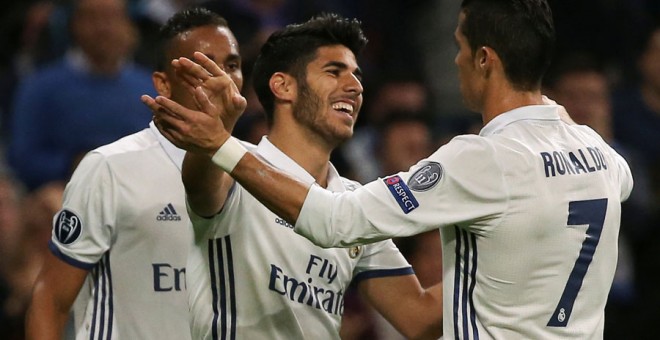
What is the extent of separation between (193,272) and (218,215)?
0.29 m

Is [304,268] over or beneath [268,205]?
beneath

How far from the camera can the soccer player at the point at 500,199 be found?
4.22 meters

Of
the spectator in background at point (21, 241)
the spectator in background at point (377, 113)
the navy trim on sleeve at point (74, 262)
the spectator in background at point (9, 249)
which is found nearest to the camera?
the navy trim on sleeve at point (74, 262)

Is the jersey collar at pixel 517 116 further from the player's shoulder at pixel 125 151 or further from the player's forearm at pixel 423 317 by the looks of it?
the player's shoulder at pixel 125 151

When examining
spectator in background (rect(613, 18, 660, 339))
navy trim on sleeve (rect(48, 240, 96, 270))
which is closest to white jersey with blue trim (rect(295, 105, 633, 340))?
navy trim on sleeve (rect(48, 240, 96, 270))

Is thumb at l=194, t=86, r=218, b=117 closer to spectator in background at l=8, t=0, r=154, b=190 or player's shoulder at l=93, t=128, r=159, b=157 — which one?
player's shoulder at l=93, t=128, r=159, b=157

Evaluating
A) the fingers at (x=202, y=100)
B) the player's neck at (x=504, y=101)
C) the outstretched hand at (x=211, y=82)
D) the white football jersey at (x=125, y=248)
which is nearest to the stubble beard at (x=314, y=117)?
the white football jersey at (x=125, y=248)

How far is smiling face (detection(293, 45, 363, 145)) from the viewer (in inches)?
196

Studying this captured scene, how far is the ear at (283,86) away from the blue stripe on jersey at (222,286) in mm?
660

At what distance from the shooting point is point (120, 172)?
5.15 metres

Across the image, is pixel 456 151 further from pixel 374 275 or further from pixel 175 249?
pixel 175 249

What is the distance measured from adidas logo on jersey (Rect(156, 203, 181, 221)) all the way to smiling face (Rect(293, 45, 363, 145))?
62 cm

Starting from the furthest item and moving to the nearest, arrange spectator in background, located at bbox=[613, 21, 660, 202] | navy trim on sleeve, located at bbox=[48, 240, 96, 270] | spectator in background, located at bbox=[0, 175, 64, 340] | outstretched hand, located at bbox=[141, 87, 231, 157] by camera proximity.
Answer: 1. spectator in background, located at bbox=[613, 21, 660, 202]
2. spectator in background, located at bbox=[0, 175, 64, 340]
3. navy trim on sleeve, located at bbox=[48, 240, 96, 270]
4. outstretched hand, located at bbox=[141, 87, 231, 157]

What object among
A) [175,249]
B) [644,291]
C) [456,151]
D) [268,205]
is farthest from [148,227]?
[644,291]
